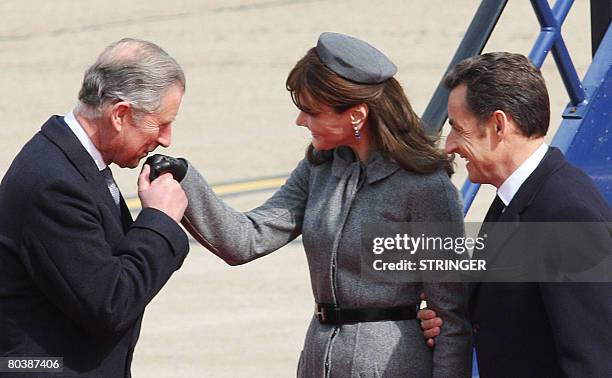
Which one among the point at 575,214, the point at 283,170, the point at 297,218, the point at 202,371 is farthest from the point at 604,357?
the point at 283,170

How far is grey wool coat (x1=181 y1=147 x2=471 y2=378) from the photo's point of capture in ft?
11.0

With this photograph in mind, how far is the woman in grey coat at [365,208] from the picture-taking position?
11.0 ft

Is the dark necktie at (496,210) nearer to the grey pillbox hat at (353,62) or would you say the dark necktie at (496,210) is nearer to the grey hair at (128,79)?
the grey pillbox hat at (353,62)

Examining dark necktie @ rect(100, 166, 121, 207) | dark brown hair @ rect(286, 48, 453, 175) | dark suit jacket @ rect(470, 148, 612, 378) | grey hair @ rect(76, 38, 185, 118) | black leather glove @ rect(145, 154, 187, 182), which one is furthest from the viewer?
dark brown hair @ rect(286, 48, 453, 175)

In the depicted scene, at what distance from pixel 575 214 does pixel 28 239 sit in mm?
1230

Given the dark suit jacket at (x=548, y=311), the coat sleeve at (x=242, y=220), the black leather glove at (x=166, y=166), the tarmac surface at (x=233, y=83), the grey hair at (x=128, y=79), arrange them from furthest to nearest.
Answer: the tarmac surface at (x=233, y=83)
the coat sleeve at (x=242, y=220)
the black leather glove at (x=166, y=166)
the grey hair at (x=128, y=79)
the dark suit jacket at (x=548, y=311)

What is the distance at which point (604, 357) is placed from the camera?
2842mm

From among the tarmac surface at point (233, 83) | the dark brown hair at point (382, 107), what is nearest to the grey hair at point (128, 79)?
the dark brown hair at point (382, 107)

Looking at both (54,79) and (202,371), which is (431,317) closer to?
(202,371)

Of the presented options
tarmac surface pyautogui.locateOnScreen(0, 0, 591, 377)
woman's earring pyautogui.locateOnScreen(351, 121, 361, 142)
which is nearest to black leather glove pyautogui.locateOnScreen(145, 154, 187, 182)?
woman's earring pyautogui.locateOnScreen(351, 121, 361, 142)

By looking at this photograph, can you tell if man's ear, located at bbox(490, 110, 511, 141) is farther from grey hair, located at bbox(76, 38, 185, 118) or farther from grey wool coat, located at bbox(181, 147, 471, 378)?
grey hair, located at bbox(76, 38, 185, 118)

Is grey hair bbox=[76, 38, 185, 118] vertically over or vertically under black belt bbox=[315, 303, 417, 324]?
over

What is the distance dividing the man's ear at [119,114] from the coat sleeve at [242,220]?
47cm

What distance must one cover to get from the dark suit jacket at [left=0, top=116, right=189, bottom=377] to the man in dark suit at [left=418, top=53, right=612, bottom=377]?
0.75m
